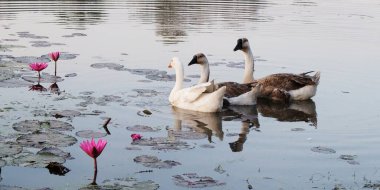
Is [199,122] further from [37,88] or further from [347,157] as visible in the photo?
[37,88]

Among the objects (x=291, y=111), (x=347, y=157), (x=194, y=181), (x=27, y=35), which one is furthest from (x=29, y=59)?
(x=347, y=157)

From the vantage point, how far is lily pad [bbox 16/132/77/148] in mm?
9883

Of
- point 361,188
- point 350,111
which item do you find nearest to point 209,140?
point 361,188

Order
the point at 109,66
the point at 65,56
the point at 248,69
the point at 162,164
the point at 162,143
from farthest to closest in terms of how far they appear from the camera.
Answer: the point at 65,56 < the point at 109,66 < the point at 248,69 < the point at 162,143 < the point at 162,164

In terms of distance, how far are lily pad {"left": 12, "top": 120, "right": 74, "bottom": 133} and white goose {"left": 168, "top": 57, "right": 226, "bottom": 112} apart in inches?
119

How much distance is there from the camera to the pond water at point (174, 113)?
30.0 ft

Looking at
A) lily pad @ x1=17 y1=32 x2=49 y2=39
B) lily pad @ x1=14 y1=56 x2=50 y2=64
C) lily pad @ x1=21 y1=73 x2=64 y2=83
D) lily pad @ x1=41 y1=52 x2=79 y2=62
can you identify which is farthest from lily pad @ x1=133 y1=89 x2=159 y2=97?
lily pad @ x1=17 y1=32 x2=49 y2=39

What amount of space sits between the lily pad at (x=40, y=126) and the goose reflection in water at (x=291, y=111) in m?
4.68

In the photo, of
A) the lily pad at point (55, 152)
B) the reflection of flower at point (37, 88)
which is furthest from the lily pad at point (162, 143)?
the reflection of flower at point (37, 88)

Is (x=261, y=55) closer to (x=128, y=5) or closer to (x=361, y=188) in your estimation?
(x=361, y=188)

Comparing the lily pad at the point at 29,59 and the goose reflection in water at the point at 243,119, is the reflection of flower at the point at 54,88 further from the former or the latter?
the goose reflection in water at the point at 243,119

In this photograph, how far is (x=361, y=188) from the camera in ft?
28.9

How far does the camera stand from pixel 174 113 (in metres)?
13.0

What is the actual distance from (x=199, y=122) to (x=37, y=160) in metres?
4.19
